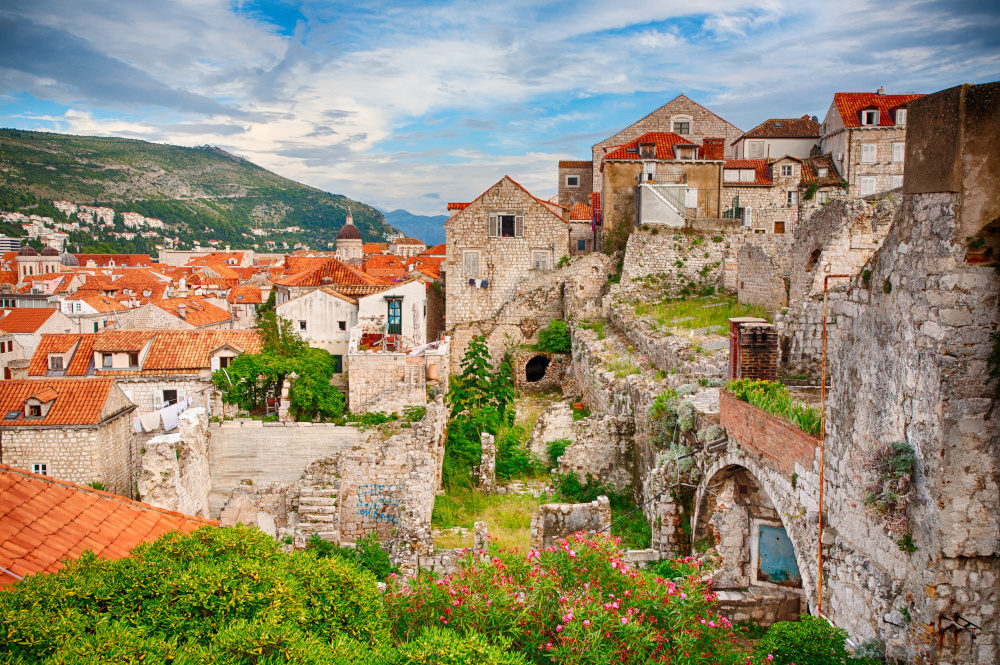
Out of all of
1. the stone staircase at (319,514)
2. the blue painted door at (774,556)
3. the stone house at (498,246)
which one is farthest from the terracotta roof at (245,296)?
the blue painted door at (774,556)

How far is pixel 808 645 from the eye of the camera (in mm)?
5695

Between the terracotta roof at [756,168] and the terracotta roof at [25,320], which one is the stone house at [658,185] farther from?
the terracotta roof at [25,320]

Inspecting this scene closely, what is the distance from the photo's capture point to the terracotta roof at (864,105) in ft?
115

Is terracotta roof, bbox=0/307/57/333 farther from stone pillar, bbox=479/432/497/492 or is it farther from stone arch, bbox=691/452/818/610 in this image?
stone arch, bbox=691/452/818/610

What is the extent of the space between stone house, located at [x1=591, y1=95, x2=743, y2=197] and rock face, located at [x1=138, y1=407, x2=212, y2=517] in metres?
28.5

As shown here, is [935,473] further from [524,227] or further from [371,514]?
[524,227]

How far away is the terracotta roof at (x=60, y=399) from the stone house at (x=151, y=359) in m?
1.96

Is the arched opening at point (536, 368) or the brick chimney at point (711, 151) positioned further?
the brick chimney at point (711, 151)

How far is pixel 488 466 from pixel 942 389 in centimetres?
1258

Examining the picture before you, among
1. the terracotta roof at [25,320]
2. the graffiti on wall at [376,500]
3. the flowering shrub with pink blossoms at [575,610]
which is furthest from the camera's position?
the terracotta roof at [25,320]

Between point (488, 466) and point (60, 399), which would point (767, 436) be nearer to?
point (488, 466)

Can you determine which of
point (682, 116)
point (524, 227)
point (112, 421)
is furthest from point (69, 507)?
point (682, 116)

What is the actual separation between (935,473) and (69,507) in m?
9.50

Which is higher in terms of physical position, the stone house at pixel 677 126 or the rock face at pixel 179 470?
the stone house at pixel 677 126
